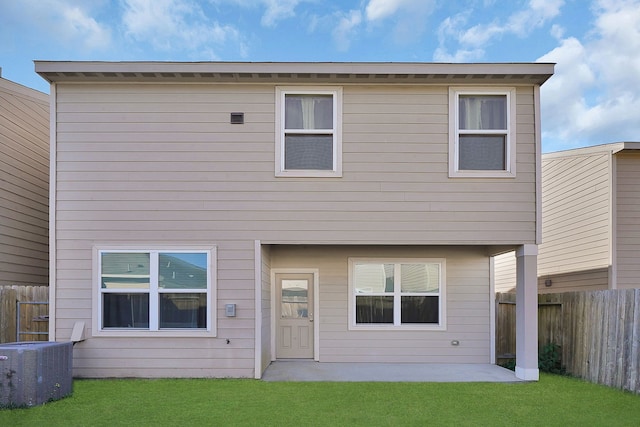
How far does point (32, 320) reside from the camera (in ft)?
26.5

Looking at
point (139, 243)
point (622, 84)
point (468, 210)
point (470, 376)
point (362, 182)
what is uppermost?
point (622, 84)

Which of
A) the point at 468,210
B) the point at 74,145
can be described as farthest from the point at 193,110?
the point at 468,210

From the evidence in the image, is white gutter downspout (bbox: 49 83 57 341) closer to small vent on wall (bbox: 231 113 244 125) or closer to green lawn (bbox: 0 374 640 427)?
green lawn (bbox: 0 374 640 427)

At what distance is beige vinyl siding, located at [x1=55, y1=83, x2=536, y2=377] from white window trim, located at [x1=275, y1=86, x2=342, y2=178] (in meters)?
0.11

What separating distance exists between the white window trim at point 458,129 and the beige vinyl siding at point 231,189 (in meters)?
0.14

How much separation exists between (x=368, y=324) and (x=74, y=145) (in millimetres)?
6381

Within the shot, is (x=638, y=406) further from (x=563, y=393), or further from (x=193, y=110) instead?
(x=193, y=110)

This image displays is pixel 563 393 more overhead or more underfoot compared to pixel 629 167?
more underfoot

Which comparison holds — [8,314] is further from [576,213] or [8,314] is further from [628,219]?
[628,219]

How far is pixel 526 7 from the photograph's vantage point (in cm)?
1572

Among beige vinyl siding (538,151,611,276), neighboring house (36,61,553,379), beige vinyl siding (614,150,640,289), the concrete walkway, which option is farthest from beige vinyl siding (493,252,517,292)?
neighboring house (36,61,553,379)

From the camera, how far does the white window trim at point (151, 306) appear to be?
7.23 m

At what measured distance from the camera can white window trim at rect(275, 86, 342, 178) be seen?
7383 millimetres

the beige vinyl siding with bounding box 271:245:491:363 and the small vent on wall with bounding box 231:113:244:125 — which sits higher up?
the small vent on wall with bounding box 231:113:244:125
